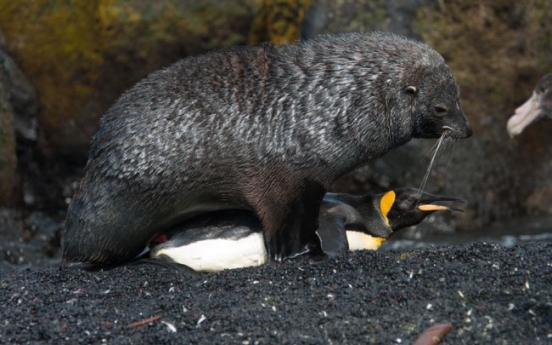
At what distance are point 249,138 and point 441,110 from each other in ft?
5.29

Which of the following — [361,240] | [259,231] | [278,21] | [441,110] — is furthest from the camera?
[278,21]

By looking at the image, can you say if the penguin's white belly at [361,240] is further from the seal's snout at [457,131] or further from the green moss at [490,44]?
the green moss at [490,44]

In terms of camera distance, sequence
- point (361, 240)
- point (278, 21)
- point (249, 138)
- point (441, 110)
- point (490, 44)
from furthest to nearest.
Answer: point (490, 44), point (278, 21), point (361, 240), point (441, 110), point (249, 138)

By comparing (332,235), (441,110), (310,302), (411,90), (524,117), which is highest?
(411,90)

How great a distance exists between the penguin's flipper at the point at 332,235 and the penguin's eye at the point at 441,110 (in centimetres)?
114

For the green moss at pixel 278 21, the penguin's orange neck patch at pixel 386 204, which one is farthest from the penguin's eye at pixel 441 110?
the green moss at pixel 278 21

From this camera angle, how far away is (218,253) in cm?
845

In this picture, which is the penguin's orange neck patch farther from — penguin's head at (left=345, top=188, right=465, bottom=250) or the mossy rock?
the mossy rock

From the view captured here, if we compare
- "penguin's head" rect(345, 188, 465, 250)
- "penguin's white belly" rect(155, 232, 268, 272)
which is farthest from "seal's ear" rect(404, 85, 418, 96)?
"penguin's white belly" rect(155, 232, 268, 272)

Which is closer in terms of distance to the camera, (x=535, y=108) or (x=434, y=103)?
(x=434, y=103)

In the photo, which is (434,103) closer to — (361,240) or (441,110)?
(441,110)

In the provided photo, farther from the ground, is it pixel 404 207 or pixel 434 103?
pixel 434 103

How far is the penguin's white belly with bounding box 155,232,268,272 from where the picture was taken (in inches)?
333

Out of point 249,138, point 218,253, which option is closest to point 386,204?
point 249,138
